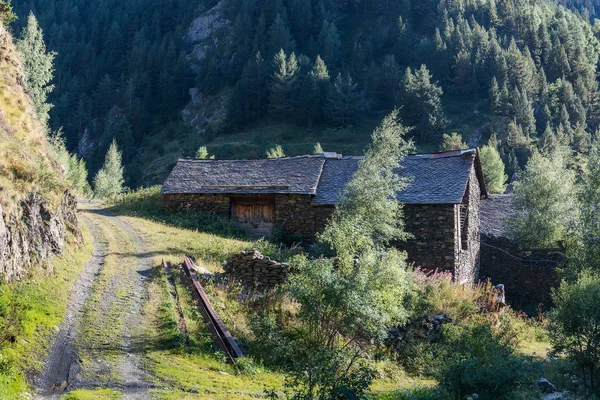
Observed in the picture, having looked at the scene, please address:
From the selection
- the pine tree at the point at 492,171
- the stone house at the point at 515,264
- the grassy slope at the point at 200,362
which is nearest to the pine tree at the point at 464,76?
the pine tree at the point at 492,171

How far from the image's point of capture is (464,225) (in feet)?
81.6

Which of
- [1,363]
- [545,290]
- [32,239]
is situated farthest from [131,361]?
[545,290]

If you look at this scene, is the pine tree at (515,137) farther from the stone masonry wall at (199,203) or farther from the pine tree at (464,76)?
the stone masonry wall at (199,203)

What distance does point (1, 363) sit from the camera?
298 inches

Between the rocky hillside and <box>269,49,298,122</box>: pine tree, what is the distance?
61579 mm

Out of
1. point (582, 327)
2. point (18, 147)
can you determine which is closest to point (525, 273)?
point (582, 327)

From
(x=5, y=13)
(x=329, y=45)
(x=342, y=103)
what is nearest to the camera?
(x=5, y=13)

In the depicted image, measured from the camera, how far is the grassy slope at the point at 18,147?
12164 mm

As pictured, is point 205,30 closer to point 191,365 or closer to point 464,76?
point 464,76

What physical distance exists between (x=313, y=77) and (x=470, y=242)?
5843 cm

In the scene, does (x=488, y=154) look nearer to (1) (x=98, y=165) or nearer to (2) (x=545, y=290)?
(2) (x=545, y=290)

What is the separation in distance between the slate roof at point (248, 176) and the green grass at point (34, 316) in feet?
49.2

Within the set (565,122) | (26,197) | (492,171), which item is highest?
(565,122)

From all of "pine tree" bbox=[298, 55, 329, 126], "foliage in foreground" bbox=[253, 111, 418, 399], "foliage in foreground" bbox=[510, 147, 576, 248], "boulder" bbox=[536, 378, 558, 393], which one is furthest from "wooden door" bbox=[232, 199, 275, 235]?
"pine tree" bbox=[298, 55, 329, 126]
